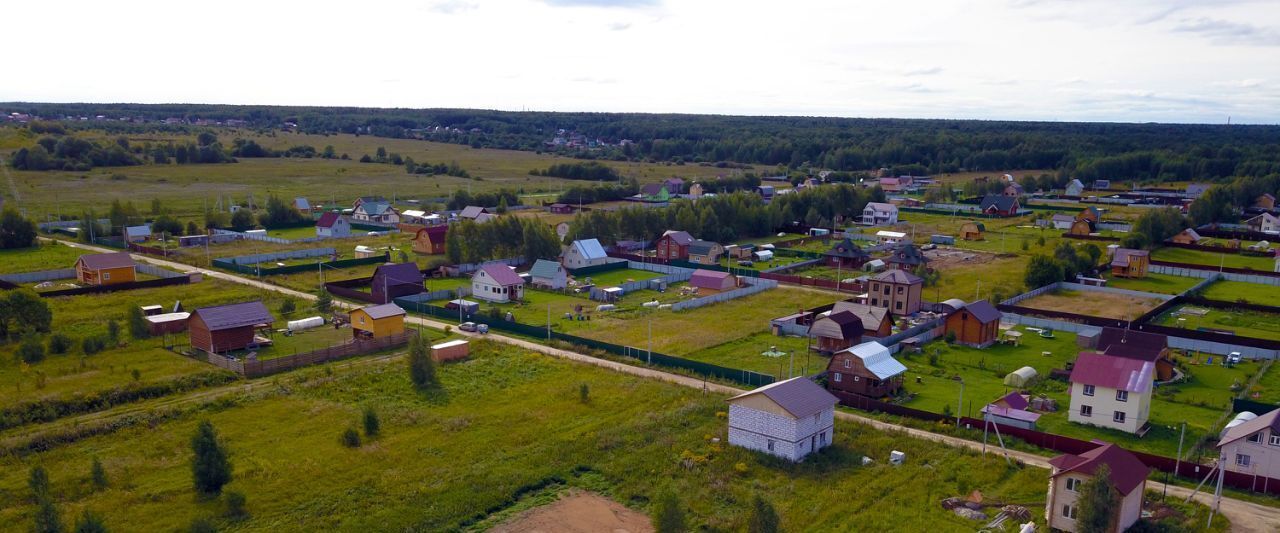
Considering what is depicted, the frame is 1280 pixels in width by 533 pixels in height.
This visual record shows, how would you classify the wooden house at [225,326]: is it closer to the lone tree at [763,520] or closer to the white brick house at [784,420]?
the white brick house at [784,420]

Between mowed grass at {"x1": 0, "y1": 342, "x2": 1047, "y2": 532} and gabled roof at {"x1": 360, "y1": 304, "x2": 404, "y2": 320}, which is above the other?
gabled roof at {"x1": 360, "y1": 304, "x2": 404, "y2": 320}

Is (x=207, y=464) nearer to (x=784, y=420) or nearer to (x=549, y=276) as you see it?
(x=784, y=420)

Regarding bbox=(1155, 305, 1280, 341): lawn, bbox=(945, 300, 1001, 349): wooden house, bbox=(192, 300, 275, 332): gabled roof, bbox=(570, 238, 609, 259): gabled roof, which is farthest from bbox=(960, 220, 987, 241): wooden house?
bbox=(192, 300, 275, 332): gabled roof

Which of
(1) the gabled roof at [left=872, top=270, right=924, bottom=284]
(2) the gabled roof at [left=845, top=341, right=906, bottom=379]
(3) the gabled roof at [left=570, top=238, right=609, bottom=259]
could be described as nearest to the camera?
(2) the gabled roof at [left=845, top=341, right=906, bottom=379]

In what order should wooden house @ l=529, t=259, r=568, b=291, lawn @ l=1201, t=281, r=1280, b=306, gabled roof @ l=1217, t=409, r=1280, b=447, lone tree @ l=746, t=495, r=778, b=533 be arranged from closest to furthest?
→ lone tree @ l=746, t=495, r=778, b=533 → gabled roof @ l=1217, t=409, r=1280, b=447 → lawn @ l=1201, t=281, r=1280, b=306 → wooden house @ l=529, t=259, r=568, b=291

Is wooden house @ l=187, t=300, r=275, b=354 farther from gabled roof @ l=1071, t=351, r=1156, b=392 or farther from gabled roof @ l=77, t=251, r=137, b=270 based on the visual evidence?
gabled roof @ l=1071, t=351, r=1156, b=392

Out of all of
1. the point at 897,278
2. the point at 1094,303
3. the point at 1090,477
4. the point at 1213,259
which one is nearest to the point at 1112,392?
the point at 1090,477
